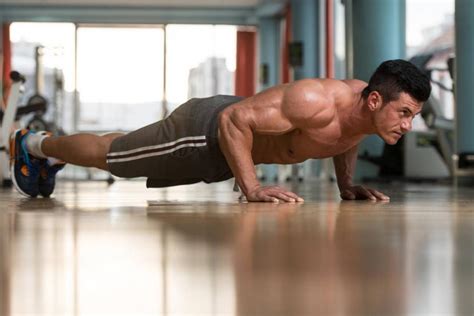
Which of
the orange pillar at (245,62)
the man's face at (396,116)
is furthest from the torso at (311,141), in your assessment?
the orange pillar at (245,62)

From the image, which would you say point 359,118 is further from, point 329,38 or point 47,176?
point 329,38

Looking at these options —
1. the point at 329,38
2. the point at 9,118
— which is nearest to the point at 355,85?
the point at 9,118

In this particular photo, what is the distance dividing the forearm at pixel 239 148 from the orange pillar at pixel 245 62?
1215 centimetres

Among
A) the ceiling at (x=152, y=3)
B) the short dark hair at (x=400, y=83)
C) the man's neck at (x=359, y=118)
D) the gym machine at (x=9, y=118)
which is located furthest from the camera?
the ceiling at (x=152, y=3)

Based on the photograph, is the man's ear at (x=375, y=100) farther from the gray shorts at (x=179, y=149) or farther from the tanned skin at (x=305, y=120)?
the gray shorts at (x=179, y=149)

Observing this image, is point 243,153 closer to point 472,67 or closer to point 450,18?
point 472,67

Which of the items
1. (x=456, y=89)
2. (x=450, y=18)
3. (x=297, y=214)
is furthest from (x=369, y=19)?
(x=297, y=214)

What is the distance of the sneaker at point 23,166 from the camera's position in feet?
11.6

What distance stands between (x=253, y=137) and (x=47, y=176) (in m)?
0.98

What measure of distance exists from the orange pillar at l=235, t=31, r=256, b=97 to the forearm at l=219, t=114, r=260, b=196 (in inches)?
478

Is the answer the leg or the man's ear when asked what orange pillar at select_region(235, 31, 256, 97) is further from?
the man's ear

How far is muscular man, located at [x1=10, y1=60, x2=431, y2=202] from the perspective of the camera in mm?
2926

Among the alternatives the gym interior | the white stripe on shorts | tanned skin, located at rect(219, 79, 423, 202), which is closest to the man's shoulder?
tanned skin, located at rect(219, 79, 423, 202)

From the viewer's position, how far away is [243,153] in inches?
117
